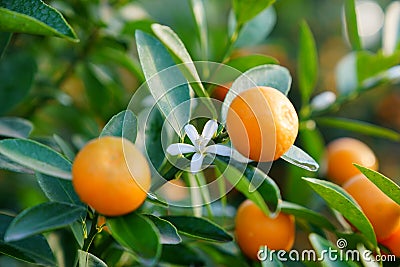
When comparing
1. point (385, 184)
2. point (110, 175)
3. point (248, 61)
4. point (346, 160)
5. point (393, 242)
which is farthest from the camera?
point (346, 160)

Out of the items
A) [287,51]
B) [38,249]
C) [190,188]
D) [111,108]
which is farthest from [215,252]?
[287,51]

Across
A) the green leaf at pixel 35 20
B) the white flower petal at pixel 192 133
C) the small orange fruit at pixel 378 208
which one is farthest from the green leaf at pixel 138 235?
the small orange fruit at pixel 378 208

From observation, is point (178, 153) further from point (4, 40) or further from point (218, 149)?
point (4, 40)

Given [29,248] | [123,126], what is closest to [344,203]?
[123,126]

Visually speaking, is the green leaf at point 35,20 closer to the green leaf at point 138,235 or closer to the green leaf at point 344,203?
the green leaf at point 138,235

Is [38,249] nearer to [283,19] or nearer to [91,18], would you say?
[91,18]

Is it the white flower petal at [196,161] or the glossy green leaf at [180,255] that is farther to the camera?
the glossy green leaf at [180,255]

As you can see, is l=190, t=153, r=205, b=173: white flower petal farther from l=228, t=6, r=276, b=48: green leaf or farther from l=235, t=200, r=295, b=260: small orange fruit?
l=228, t=6, r=276, b=48: green leaf
